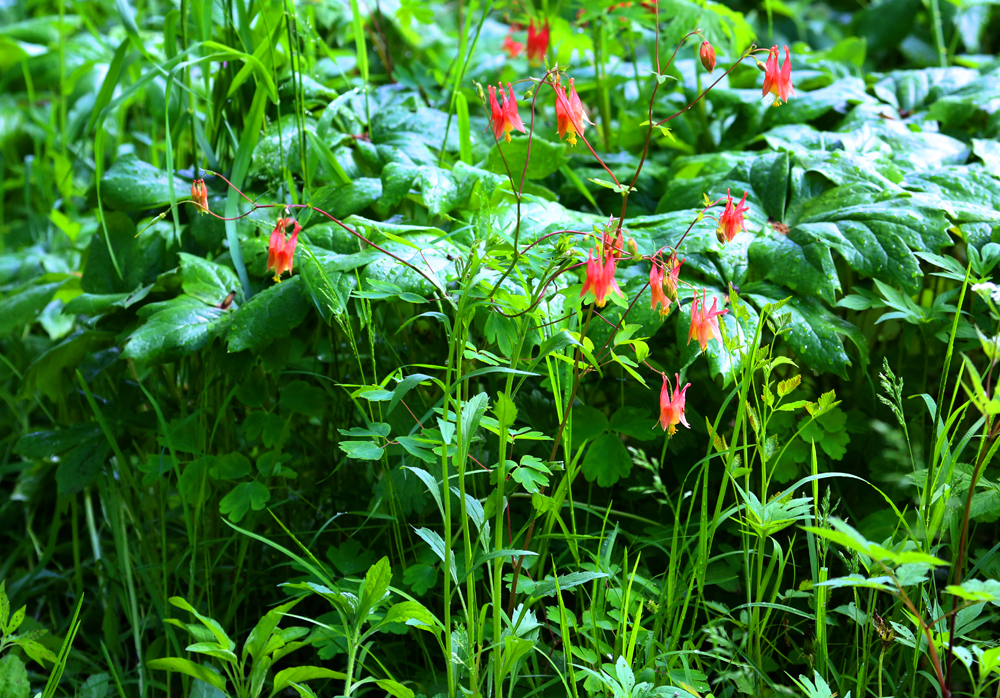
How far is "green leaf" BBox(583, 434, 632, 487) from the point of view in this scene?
3.81ft

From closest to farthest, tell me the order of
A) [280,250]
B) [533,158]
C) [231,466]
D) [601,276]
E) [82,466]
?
[601,276] < [280,250] < [231,466] < [82,466] < [533,158]

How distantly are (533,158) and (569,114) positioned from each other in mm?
592

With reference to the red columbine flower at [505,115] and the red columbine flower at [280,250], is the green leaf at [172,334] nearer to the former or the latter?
the red columbine flower at [280,250]

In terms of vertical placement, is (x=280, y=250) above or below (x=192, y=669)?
above

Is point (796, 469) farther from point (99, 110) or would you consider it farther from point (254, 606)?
point (99, 110)

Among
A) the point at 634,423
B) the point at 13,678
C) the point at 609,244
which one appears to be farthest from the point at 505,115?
the point at 13,678

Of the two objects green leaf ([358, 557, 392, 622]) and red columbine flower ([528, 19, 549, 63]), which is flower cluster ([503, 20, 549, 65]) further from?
green leaf ([358, 557, 392, 622])

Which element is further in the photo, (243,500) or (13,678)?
(243,500)

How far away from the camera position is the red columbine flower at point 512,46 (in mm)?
2129

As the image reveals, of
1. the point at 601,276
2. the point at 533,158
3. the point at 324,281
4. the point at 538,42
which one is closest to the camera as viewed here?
the point at 601,276

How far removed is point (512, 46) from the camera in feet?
7.00

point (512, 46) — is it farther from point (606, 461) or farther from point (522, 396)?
point (606, 461)

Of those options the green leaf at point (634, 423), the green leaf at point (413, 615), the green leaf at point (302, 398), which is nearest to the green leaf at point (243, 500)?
the green leaf at point (302, 398)

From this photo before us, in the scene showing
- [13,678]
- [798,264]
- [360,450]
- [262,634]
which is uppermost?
[798,264]
